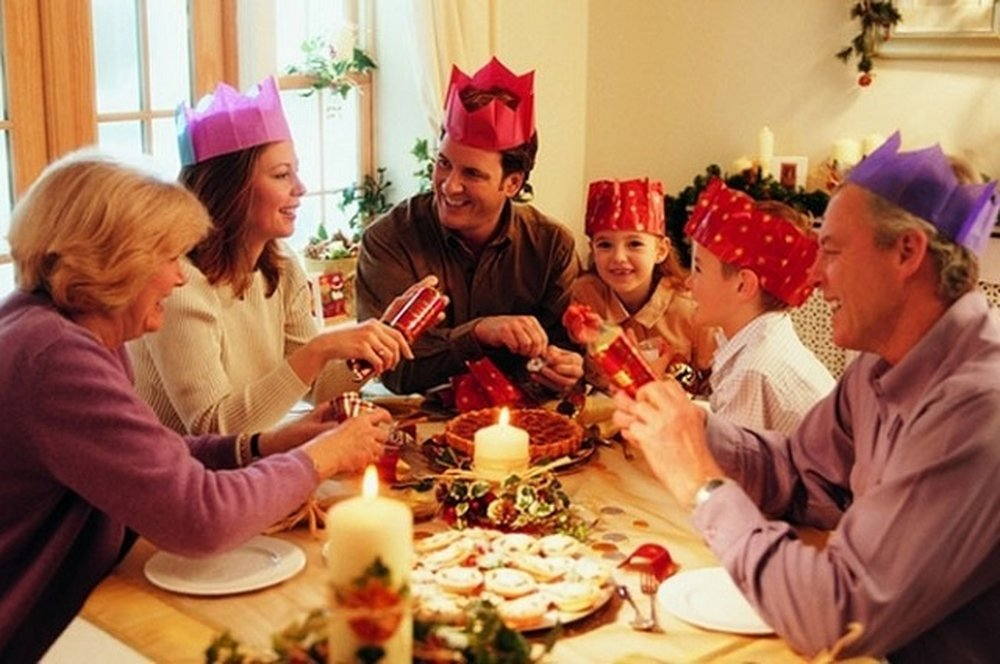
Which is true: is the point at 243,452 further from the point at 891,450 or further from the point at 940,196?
the point at 940,196

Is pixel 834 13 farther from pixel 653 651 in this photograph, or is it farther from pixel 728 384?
pixel 653 651

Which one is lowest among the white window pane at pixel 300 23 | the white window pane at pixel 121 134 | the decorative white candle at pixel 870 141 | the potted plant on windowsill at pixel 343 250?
the potted plant on windowsill at pixel 343 250

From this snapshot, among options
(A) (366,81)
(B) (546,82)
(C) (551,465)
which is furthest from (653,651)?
(B) (546,82)

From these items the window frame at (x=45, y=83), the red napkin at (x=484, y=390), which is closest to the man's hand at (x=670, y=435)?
the red napkin at (x=484, y=390)

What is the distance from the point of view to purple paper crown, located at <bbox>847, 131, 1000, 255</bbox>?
163 cm

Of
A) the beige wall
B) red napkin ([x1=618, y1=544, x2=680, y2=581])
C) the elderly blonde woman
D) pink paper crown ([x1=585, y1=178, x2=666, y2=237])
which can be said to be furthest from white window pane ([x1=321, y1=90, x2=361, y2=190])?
red napkin ([x1=618, y1=544, x2=680, y2=581])

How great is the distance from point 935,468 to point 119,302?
1116 mm

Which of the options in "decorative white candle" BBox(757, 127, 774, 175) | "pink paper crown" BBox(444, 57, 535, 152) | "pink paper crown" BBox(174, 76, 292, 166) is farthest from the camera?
"decorative white candle" BBox(757, 127, 774, 175)

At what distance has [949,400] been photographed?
153 centimetres

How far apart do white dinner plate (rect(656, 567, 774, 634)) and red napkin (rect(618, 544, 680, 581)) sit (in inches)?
0.6

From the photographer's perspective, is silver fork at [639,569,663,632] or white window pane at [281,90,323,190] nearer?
silver fork at [639,569,663,632]

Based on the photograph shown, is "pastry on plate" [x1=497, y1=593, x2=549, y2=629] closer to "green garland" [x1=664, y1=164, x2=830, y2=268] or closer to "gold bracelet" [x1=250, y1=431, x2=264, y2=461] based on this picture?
"gold bracelet" [x1=250, y1=431, x2=264, y2=461]

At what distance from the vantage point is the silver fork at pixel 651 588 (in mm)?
1565

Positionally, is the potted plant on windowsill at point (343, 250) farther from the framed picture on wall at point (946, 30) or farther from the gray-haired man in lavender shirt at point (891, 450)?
the gray-haired man in lavender shirt at point (891, 450)
